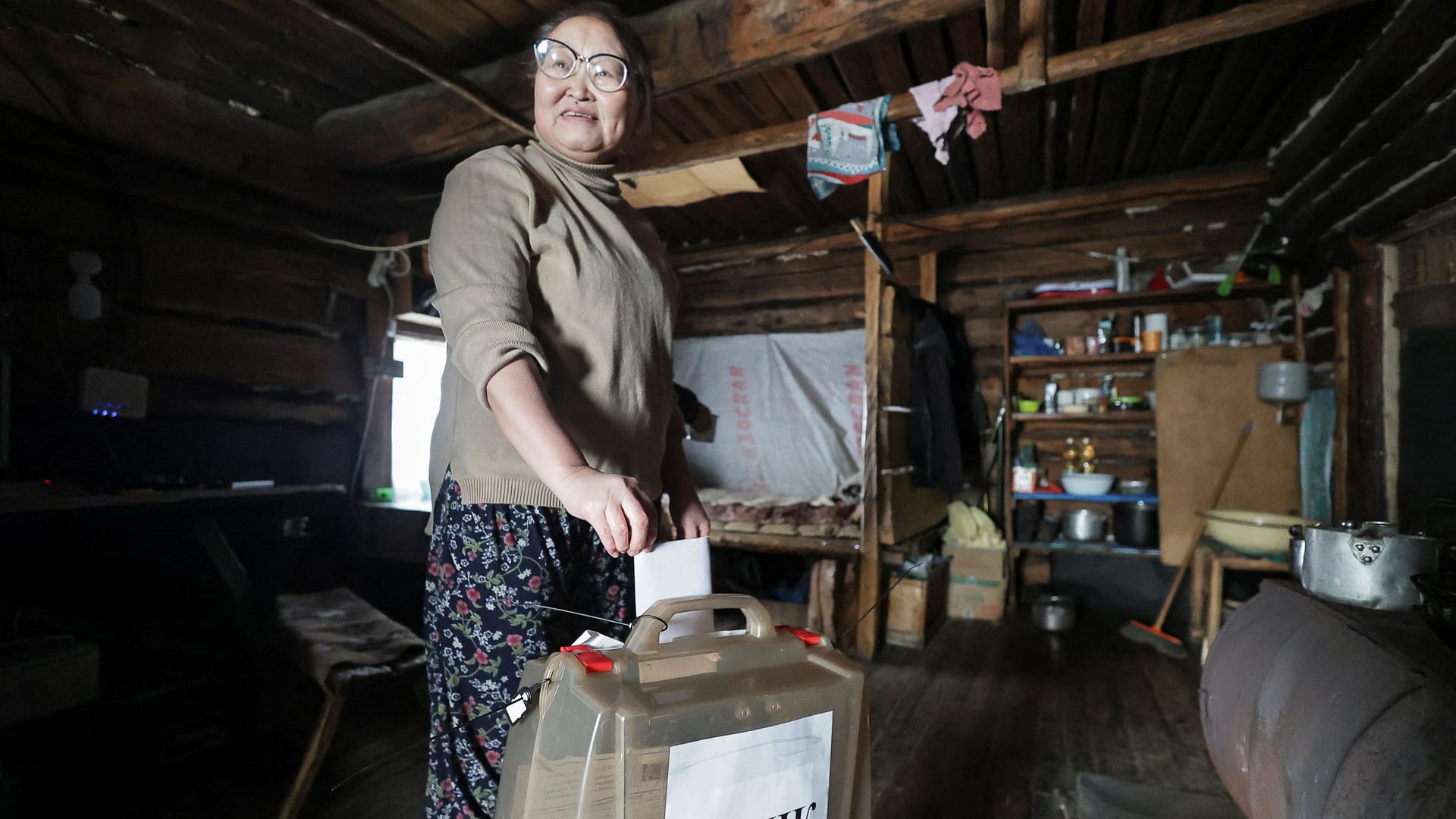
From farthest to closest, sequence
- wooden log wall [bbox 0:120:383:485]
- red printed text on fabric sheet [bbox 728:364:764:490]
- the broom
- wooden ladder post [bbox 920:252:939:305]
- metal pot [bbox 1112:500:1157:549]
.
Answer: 1. red printed text on fabric sheet [bbox 728:364:764:490]
2. wooden ladder post [bbox 920:252:939:305]
3. metal pot [bbox 1112:500:1157:549]
4. the broom
5. wooden log wall [bbox 0:120:383:485]

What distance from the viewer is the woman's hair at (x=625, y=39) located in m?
1.14

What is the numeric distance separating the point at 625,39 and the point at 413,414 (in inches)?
171

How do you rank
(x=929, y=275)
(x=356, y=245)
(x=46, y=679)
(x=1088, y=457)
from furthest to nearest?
(x=929, y=275) < (x=1088, y=457) < (x=356, y=245) < (x=46, y=679)

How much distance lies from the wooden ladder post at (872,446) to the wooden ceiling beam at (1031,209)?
5.36 ft

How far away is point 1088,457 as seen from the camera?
16.5 ft

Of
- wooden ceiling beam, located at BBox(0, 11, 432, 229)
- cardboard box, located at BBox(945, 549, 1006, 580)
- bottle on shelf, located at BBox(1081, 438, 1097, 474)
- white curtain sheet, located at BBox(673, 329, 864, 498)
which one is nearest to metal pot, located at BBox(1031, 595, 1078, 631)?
cardboard box, located at BBox(945, 549, 1006, 580)

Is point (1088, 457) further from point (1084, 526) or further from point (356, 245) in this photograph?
point (356, 245)

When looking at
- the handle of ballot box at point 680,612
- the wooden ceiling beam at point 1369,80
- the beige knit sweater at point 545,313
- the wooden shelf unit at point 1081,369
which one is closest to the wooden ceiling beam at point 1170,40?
the wooden ceiling beam at point 1369,80

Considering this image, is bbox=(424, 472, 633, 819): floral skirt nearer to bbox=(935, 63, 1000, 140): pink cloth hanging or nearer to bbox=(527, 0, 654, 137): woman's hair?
bbox=(527, 0, 654, 137): woman's hair

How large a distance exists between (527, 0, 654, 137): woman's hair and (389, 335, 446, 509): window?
3814 mm

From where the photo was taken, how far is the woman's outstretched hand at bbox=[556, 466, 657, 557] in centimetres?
84

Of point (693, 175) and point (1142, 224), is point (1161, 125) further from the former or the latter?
point (693, 175)

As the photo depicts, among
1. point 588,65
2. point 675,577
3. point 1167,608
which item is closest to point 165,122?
point 588,65

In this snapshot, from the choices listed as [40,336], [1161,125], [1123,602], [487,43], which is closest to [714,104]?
[487,43]
